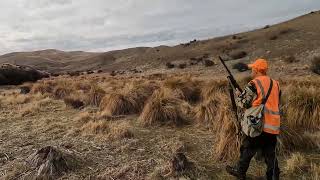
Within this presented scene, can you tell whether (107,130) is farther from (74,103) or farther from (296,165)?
(74,103)

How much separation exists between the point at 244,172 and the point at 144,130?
404 cm

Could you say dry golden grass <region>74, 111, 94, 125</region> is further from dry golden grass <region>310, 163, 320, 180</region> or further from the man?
dry golden grass <region>310, 163, 320, 180</region>

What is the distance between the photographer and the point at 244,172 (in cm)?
622

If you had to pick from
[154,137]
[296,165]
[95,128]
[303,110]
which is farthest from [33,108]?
[296,165]

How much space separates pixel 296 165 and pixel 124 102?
21.1ft

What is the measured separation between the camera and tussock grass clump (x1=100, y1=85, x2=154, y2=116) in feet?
39.5

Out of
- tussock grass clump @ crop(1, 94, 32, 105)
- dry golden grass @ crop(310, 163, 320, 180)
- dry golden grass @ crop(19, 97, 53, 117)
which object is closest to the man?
dry golden grass @ crop(310, 163, 320, 180)

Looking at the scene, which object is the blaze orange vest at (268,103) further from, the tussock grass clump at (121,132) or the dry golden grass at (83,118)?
the dry golden grass at (83,118)

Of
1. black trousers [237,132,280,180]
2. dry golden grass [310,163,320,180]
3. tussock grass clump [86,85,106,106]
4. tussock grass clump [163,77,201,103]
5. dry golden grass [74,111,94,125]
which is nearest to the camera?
black trousers [237,132,280,180]

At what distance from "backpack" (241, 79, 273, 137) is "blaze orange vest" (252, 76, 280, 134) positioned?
0.05 meters

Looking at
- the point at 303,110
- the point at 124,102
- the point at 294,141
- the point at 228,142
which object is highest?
the point at 303,110

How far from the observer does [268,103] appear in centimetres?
559

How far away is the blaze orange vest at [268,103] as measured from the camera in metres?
5.58

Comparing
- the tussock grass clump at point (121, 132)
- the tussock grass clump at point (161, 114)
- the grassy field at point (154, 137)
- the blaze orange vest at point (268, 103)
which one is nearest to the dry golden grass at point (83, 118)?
the grassy field at point (154, 137)
